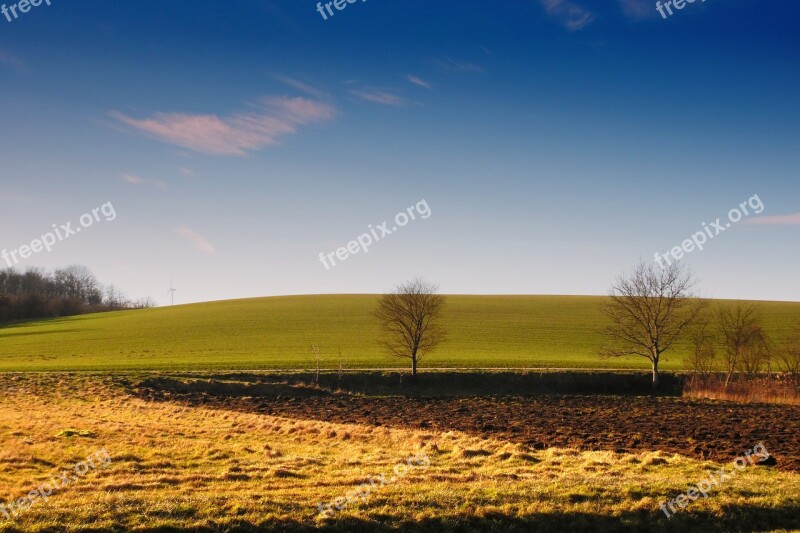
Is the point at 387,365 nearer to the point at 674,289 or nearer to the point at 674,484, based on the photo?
the point at 674,289

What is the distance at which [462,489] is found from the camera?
13.6 meters

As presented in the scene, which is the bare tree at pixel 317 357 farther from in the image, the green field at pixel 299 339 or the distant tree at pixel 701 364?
the distant tree at pixel 701 364

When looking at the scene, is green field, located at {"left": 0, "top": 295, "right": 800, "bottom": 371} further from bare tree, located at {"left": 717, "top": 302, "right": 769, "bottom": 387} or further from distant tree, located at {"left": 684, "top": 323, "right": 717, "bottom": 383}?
bare tree, located at {"left": 717, "top": 302, "right": 769, "bottom": 387}

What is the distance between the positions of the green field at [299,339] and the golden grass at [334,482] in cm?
2755

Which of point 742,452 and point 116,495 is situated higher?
point 116,495

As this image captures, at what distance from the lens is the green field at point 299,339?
52.6 meters

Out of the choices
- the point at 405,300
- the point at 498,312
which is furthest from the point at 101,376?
the point at 498,312

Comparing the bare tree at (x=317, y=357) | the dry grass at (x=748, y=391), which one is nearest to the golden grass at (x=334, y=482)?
the bare tree at (x=317, y=357)

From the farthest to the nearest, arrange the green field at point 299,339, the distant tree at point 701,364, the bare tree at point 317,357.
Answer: the green field at point 299,339, the distant tree at point 701,364, the bare tree at point 317,357

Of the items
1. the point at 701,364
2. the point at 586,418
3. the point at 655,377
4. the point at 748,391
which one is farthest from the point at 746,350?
the point at 586,418

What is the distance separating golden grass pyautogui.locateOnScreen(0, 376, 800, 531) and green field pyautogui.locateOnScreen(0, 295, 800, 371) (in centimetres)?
2755

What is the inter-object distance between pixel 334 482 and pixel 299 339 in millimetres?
53054

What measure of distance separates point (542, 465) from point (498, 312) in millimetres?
74614

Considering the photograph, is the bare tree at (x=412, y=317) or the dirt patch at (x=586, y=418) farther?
the bare tree at (x=412, y=317)
